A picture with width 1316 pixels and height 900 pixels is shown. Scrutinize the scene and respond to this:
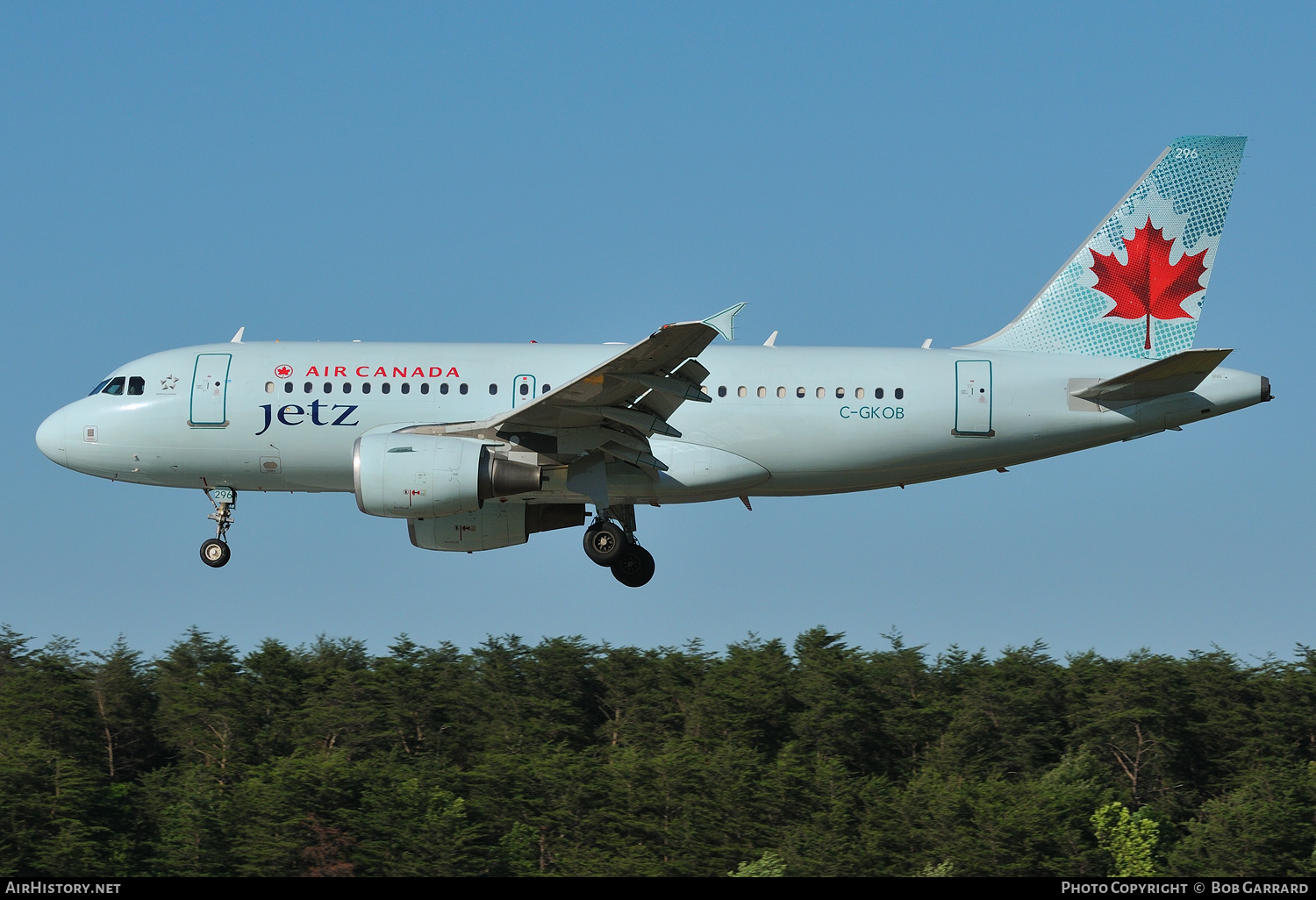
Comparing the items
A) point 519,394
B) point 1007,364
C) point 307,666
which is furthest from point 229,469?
point 307,666

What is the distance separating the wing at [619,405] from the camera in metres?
23.8

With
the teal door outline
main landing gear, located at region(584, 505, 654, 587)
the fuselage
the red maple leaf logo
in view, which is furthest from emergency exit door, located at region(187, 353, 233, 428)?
the red maple leaf logo

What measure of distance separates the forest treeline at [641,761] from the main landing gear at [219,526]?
10.9 m

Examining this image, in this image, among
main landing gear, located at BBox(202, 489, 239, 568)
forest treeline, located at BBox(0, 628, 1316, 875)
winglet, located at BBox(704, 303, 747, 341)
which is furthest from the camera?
forest treeline, located at BBox(0, 628, 1316, 875)

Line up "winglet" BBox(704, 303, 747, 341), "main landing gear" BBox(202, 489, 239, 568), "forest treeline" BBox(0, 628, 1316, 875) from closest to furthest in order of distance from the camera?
"winglet" BBox(704, 303, 747, 341)
"main landing gear" BBox(202, 489, 239, 568)
"forest treeline" BBox(0, 628, 1316, 875)

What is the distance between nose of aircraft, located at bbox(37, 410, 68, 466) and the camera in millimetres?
28453

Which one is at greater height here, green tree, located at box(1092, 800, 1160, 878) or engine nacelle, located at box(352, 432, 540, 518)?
engine nacelle, located at box(352, 432, 540, 518)

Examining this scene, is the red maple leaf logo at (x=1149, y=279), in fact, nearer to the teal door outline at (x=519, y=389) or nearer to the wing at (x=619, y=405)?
the wing at (x=619, y=405)

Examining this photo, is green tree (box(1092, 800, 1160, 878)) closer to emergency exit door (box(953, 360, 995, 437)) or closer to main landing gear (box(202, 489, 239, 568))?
emergency exit door (box(953, 360, 995, 437))

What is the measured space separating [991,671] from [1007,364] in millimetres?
30614

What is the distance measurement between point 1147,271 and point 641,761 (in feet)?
73.4

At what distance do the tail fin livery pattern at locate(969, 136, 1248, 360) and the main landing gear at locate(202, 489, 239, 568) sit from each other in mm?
15320

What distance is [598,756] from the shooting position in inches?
1879
